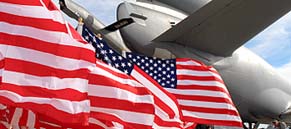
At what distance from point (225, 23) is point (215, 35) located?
1.45ft

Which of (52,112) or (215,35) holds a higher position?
(215,35)

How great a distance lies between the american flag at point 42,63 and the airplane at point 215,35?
16.9 feet

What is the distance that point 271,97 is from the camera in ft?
43.1

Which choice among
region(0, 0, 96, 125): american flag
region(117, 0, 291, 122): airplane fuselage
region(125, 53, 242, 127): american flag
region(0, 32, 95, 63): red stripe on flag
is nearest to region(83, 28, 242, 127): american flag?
region(125, 53, 242, 127): american flag

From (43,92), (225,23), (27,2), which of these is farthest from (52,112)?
(225,23)

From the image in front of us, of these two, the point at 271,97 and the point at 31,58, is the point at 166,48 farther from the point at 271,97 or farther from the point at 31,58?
the point at 31,58

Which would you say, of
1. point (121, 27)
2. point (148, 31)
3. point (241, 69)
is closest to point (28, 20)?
point (121, 27)

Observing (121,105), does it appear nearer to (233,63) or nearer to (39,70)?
(39,70)

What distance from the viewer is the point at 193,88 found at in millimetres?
8383

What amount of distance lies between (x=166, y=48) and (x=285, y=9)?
2.79 m

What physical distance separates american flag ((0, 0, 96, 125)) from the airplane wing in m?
5.49

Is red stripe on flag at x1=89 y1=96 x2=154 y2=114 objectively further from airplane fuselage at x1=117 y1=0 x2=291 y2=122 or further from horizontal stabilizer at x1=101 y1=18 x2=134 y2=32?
airplane fuselage at x1=117 y1=0 x2=291 y2=122

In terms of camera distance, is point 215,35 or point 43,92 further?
point 215,35

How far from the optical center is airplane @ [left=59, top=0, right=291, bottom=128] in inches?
396
